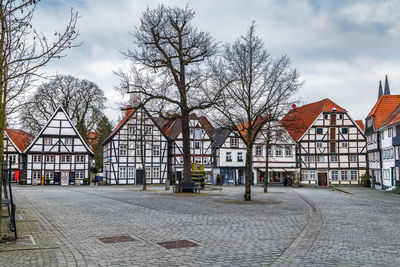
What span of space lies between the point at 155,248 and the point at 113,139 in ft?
155

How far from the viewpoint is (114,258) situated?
7.46 metres

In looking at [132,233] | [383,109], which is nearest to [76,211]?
[132,233]

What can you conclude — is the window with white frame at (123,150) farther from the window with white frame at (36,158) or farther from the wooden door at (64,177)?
the window with white frame at (36,158)

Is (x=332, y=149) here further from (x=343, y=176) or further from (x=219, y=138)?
(x=219, y=138)

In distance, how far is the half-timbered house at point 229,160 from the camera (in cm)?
5757

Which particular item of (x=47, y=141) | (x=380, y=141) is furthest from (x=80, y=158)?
(x=380, y=141)

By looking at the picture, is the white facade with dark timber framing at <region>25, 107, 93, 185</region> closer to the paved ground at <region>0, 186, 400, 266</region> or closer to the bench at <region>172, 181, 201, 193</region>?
the bench at <region>172, 181, 201, 193</region>

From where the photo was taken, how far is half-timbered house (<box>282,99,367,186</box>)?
184 ft

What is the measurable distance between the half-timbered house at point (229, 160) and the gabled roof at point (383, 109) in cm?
1811

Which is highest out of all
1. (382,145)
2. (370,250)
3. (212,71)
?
(212,71)

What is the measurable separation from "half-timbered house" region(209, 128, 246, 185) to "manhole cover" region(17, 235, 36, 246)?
48264 mm

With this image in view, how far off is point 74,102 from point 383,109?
3716 cm

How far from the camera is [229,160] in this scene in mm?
57719

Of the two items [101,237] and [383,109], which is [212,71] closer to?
[101,237]
